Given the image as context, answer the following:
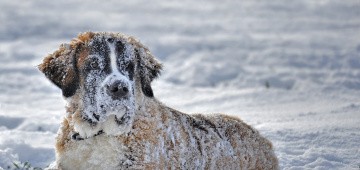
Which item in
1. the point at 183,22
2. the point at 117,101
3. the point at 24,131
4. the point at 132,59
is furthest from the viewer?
the point at 183,22

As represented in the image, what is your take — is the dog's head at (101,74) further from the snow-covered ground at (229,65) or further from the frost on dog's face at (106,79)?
the snow-covered ground at (229,65)

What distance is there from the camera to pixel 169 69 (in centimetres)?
1545

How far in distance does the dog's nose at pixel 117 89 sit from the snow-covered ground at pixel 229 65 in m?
1.53

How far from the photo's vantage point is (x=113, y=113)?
5617mm

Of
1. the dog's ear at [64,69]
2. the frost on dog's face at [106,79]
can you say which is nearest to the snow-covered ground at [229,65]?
the dog's ear at [64,69]

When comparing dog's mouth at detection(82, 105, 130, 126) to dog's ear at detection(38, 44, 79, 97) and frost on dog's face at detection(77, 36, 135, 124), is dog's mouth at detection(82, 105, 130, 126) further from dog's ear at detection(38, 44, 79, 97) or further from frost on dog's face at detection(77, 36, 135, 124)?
dog's ear at detection(38, 44, 79, 97)

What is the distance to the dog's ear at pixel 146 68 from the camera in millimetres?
5965

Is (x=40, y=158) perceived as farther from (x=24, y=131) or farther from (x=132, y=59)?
(x=132, y=59)

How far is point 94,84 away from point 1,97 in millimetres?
6681

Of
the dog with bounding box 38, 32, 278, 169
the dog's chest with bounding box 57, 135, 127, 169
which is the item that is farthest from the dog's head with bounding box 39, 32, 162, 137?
the dog's chest with bounding box 57, 135, 127, 169

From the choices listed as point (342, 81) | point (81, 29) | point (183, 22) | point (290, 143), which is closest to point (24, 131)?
point (290, 143)

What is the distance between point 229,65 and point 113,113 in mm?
9955

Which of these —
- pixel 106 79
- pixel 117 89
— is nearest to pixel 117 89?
pixel 117 89

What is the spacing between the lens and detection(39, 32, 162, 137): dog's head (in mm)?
5594
